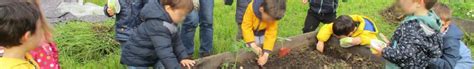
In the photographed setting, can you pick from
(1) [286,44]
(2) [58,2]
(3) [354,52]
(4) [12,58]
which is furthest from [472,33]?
(4) [12,58]

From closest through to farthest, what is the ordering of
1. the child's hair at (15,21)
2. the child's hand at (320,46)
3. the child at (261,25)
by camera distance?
the child's hair at (15,21)
the child at (261,25)
the child's hand at (320,46)

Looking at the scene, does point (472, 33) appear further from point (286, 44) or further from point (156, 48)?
point (156, 48)

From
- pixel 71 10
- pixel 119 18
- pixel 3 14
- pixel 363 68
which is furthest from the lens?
pixel 71 10

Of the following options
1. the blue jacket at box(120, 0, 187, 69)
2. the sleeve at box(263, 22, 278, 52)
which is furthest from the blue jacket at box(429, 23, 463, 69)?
the blue jacket at box(120, 0, 187, 69)

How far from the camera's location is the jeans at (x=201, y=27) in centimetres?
424

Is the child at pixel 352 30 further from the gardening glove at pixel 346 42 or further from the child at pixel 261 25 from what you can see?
the child at pixel 261 25

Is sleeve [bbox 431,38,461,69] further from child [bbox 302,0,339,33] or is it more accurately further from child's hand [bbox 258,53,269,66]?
child [bbox 302,0,339,33]

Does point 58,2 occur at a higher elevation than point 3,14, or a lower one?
lower

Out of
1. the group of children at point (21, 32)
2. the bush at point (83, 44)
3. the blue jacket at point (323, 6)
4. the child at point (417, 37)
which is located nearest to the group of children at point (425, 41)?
the child at point (417, 37)

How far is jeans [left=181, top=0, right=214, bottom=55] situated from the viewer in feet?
13.9

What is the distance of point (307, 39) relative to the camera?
477cm

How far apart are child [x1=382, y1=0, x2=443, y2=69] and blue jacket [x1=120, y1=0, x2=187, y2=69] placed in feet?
4.03

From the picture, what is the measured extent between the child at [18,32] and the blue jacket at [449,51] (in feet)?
7.19

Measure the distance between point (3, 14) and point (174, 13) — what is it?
1050 mm
